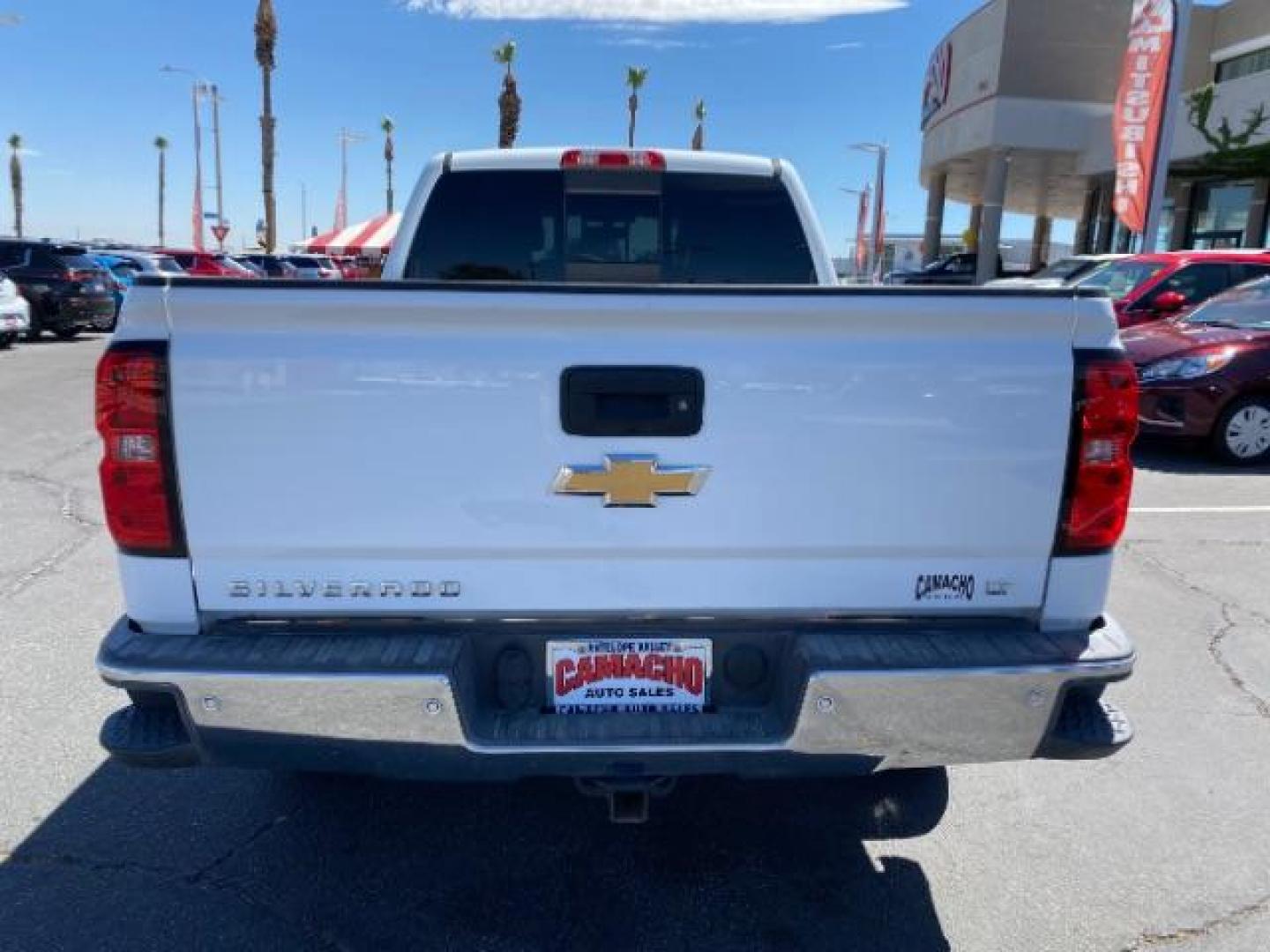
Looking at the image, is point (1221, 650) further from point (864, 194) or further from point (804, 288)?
point (864, 194)

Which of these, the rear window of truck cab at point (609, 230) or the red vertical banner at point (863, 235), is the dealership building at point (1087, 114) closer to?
the red vertical banner at point (863, 235)

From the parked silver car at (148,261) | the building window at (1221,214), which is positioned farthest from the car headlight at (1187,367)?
the building window at (1221,214)

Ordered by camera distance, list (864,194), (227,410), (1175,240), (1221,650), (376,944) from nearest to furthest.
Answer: (227,410) < (376,944) < (1221,650) < (1175,240) < (864,194)

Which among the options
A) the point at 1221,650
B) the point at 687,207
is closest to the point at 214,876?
the point at 687,207

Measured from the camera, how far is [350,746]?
217cm

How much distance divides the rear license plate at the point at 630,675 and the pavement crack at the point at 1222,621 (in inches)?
118

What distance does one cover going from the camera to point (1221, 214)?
2928cm

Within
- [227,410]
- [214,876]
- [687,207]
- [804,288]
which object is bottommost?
[214,876]

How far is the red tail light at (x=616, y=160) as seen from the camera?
3771mm

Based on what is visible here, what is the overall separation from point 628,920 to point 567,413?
1.45m

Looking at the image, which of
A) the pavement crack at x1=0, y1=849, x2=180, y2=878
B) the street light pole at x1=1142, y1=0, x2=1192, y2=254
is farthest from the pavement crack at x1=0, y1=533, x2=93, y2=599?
the street light pole at x1=1142, y1=0, x2=1192, y2=254

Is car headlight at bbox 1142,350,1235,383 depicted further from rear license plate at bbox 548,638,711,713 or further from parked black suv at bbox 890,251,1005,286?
parked black suv at bbox 890,251,1005,286

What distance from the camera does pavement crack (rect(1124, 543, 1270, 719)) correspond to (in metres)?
4.08

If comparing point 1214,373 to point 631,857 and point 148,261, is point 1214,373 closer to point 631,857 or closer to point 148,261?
point 631,857
